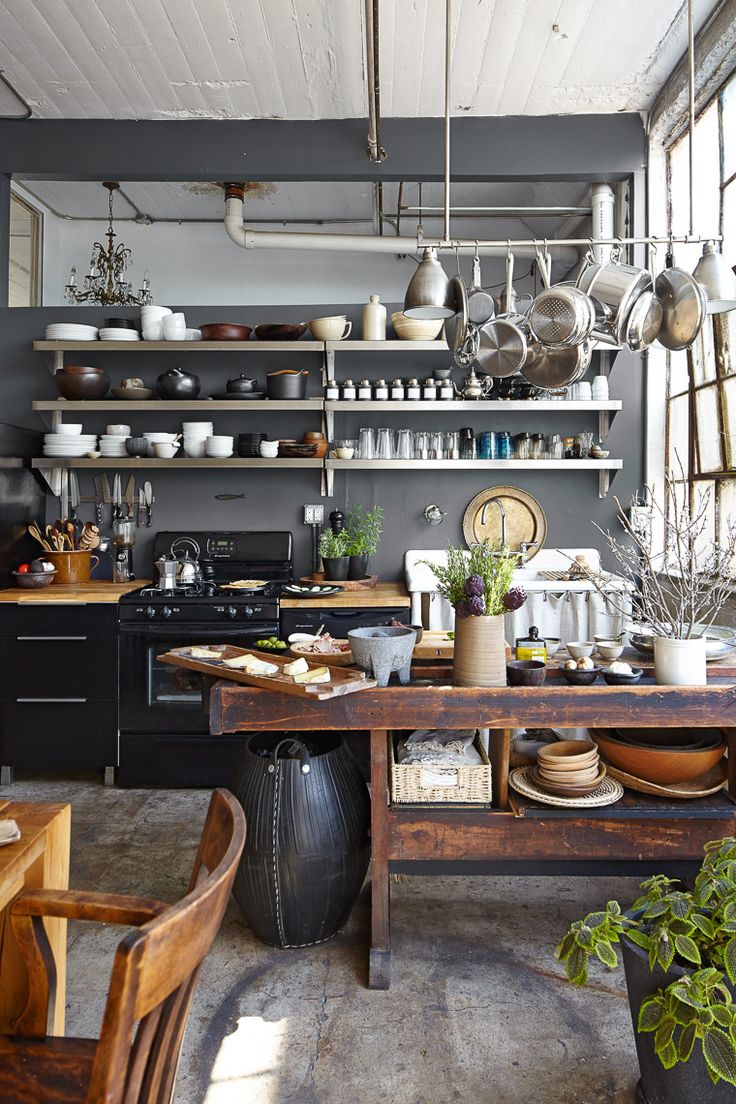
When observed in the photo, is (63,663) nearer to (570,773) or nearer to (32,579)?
(32,579)

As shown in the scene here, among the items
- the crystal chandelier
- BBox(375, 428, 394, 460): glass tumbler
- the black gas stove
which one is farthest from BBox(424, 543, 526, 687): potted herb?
the crystal chandelier

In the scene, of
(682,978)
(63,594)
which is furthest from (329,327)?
(682,978)

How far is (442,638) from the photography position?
141 inches

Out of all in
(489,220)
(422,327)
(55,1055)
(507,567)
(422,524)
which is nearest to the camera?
(55,1055)

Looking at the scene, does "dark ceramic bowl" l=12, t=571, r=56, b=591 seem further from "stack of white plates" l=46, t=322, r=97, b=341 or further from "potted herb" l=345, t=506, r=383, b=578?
"potted herb" l=345, t=506, r=383, b=578

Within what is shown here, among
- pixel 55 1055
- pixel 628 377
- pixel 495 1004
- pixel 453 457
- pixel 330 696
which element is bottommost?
pixel 495 1004

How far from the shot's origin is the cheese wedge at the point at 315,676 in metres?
2.28

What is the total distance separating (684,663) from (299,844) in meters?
1.30

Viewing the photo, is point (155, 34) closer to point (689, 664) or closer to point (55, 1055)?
point (689, 664)

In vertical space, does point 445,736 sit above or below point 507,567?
below

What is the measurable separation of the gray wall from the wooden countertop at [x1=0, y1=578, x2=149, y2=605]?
0.65 m

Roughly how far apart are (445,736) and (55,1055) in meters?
1.55

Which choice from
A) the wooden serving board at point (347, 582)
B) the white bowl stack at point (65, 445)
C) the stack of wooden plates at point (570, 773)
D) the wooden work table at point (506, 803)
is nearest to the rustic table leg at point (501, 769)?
the wooden work table at point (506, 803)

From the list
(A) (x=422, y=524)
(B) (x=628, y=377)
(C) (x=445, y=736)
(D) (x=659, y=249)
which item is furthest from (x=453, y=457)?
(C) (x=445, y=736)
